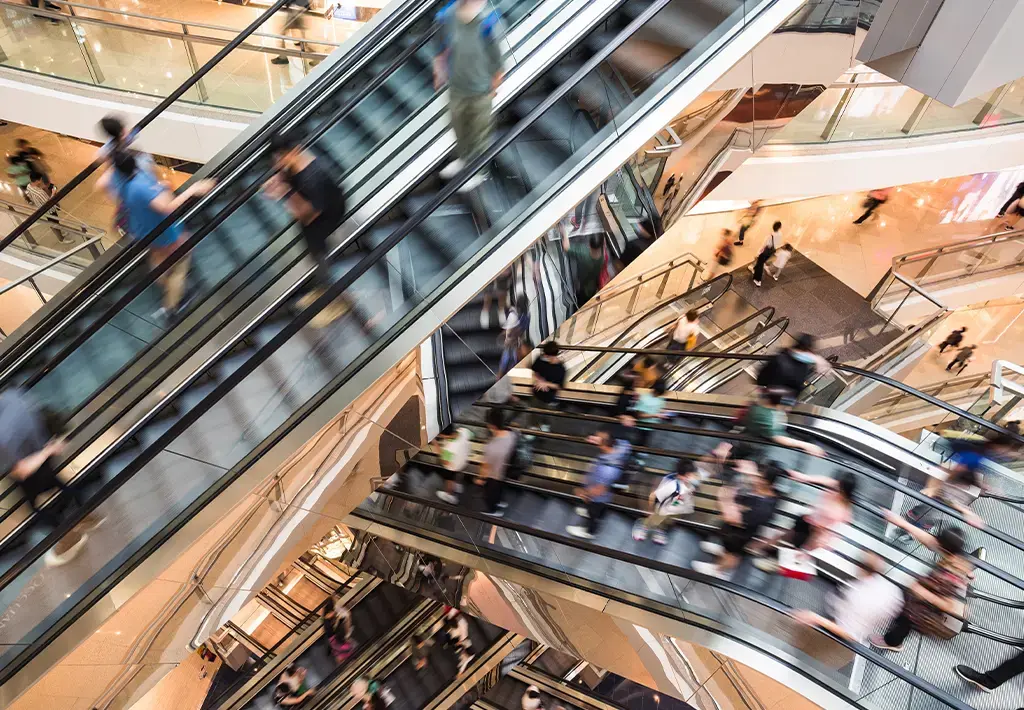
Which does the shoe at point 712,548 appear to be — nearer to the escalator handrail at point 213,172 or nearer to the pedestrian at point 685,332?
the escalator handrail at point 213,172

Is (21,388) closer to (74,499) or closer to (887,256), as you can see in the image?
(74,499)

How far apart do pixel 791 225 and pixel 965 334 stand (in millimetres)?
3822

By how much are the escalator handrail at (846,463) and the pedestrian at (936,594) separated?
16cm

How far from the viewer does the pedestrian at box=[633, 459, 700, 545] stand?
16.7 feet

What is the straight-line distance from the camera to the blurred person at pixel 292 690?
777 cm

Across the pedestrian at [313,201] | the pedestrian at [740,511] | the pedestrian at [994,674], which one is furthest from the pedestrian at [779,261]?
the pedestrian at [313,201]

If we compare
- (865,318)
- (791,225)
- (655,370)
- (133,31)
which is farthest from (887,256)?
(133,31)

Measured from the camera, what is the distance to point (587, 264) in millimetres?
4586

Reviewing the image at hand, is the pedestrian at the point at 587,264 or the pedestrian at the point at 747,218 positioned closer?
the pedestrian at the point at 587,264

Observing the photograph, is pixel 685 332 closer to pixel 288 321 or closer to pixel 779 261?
pixel 779 261

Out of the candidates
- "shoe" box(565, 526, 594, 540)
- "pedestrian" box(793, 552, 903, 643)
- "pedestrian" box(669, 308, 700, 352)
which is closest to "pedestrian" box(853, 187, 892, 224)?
"pedestrian" box(669, 308, 700, 352)

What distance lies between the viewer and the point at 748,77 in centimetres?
473

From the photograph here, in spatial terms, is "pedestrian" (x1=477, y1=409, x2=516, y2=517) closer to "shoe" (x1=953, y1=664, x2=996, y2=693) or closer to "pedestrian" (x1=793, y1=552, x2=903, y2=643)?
"pedestrian" (x1=793, y1=552, x2=903, y2=643)

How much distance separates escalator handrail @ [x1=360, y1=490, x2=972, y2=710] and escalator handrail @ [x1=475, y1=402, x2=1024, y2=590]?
95 cm
